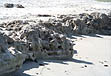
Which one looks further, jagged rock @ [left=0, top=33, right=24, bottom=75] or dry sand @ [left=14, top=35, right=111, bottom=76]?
dry sand @ [left=14, top=35, right=111, bottom=76]

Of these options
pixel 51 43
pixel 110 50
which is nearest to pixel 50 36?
pixel 51 43

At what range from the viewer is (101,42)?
717 inches

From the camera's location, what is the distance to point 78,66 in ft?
38.3

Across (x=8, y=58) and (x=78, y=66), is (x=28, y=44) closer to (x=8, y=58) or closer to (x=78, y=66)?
(x=78, y=66)

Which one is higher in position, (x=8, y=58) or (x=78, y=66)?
(x=8, y=58)

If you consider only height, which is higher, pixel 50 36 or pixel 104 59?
pixel 50 36

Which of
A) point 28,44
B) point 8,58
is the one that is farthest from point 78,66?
point 8,58

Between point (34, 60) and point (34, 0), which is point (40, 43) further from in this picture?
point (34, 0)

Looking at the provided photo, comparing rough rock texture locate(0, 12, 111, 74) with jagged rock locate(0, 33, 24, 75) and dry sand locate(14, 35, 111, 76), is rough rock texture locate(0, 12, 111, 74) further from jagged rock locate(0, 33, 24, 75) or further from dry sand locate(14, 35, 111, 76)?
dry sand locate(14, 35, 111, 76)

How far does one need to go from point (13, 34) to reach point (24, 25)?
3.17 feet

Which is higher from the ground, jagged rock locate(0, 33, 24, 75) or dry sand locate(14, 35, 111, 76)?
jagged rock locate(0, 33, 24, 75)

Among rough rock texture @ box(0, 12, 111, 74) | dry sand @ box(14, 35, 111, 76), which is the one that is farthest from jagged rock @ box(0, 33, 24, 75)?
dry sand @ box(14, 35, 111, 76)

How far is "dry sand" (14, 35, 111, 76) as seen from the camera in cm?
1061

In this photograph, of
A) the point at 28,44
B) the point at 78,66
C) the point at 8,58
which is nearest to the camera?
the point at 8,58
